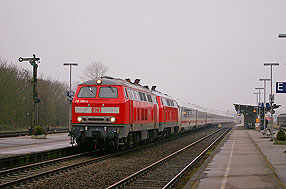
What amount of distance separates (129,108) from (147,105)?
4.47m

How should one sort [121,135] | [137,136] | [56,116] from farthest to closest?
[56,116]
[137,136]
[121,135]

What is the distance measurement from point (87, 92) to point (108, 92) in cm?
101

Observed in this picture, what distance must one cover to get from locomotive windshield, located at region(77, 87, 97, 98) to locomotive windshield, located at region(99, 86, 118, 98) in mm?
331

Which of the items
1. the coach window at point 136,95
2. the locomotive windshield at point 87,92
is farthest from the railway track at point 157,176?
the locomotive windshield at point 87,92

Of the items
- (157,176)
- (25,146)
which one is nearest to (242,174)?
(157,176)

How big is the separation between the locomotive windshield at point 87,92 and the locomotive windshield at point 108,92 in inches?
13.0

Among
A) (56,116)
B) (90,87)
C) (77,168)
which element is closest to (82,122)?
(90,87)

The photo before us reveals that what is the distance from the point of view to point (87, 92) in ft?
61.5

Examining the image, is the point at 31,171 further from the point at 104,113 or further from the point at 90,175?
the point at 104,113

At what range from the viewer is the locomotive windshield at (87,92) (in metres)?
18.6

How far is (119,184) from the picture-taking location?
36.2ft

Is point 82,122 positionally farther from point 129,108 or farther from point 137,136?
point 137,136

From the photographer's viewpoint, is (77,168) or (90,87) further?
(90,87)

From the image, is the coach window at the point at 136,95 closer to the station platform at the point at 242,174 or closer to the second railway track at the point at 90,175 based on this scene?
the second railway track at the point at 90,175
